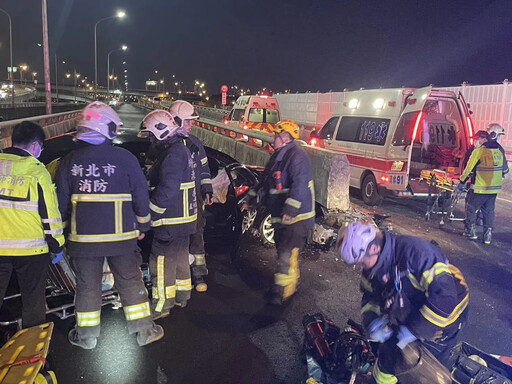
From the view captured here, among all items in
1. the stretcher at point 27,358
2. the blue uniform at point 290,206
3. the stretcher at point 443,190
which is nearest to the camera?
the stretcher at point 27,358

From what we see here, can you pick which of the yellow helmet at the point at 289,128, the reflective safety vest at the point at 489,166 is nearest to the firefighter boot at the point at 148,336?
the yellow helmet at the point at 289,128

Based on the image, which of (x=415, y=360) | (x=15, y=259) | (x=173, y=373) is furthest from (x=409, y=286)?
(x=15, y=259)

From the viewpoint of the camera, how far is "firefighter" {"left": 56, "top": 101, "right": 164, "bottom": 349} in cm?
356

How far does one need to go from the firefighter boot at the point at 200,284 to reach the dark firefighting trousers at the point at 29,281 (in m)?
1.86

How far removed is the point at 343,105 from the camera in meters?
11.2

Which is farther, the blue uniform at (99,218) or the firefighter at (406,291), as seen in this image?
the blue uniform at (99,218)

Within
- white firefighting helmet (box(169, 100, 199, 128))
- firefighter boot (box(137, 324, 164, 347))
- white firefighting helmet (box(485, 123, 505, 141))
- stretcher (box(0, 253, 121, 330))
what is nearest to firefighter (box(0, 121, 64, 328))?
stretcher (box(0, 253, 121, 330))

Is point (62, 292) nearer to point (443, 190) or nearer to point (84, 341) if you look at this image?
point (84, 341)

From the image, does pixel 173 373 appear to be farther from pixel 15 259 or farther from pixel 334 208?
pixel 334 208

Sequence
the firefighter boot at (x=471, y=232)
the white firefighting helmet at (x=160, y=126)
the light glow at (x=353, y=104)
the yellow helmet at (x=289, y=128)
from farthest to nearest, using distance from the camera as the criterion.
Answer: the light glow at (x=353, y=104)
the firefighter boot at (x=471, y=232)
the yellow helmet at (x=289, y=128)
the white firefighting helmet at (x=160, y=126)

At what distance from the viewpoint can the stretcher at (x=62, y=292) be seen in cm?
400

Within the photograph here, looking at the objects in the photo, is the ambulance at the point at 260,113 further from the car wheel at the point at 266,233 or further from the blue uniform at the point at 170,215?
the blue uniform at the point at 170,215

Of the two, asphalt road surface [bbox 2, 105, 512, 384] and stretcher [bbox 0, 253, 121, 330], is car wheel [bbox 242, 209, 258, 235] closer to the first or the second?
asphalt road surface [bbox 2, 105, 512, 384]

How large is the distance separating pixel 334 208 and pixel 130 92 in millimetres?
132073
